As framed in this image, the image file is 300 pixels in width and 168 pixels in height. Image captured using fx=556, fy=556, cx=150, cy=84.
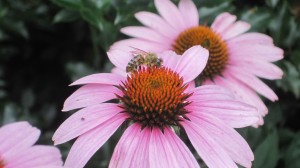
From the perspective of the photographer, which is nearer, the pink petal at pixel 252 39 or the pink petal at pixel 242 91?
the pink petal at pixel 242 91

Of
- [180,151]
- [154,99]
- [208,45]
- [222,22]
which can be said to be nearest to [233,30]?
[222,22]

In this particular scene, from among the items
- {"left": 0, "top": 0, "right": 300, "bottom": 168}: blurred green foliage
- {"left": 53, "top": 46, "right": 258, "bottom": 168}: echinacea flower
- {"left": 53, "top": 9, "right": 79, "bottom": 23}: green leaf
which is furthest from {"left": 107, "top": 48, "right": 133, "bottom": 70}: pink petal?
{"left": 53, "top": 9, "right": 79, "bottom": 23}: green leaf

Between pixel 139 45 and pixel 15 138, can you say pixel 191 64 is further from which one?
pixel 15 138

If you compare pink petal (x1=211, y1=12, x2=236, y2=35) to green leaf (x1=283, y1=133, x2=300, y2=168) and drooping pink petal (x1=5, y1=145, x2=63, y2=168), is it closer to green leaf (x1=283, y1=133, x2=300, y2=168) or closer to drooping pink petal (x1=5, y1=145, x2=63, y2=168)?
green leaf (x1=283, y1=133, x2=300, y2=168)

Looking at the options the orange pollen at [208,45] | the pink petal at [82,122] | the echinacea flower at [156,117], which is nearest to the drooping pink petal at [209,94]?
the echinacea flower at [156,117]

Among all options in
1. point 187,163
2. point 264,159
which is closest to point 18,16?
point 264,159

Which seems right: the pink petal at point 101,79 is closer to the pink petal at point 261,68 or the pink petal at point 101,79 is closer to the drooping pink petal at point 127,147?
the drooping pink petal at point 127,147
